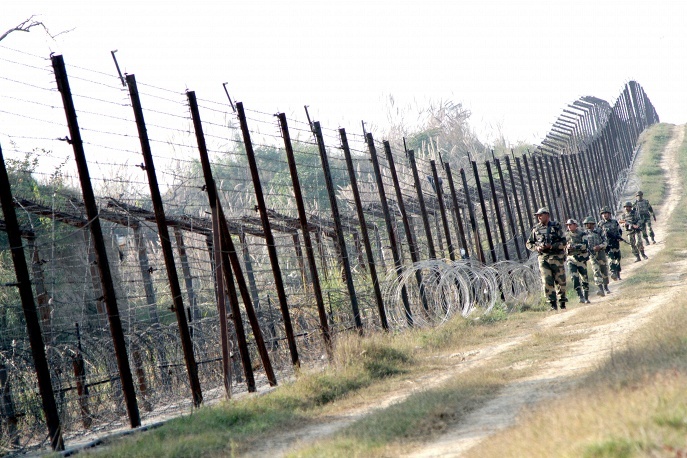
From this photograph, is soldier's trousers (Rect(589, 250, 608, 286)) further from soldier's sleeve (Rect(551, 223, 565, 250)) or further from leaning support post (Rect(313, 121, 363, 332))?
leaning support post (Rect(313, 121, 363, 332))

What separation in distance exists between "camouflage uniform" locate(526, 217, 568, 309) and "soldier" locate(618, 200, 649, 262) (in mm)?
10178

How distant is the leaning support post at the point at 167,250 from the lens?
1095 cm

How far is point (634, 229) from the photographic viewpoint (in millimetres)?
27594

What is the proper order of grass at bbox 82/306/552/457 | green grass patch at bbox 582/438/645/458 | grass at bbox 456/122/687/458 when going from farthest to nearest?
grass at bbox 82/306/552/457
grass at bbox 456/122/687/458
green grass patch at bbox 582/438/645/458

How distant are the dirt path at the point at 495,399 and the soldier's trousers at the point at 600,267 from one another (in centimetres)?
458

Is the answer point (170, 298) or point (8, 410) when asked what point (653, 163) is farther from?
point (8, 410)

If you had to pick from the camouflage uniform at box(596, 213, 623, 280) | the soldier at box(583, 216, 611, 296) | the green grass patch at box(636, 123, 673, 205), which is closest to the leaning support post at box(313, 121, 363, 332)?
the soldier at box(583, 216, 611, 296)

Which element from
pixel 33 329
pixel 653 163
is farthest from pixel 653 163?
pixel 33 329

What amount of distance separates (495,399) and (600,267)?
11.8 metres

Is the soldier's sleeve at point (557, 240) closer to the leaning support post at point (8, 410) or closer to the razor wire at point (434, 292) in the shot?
the razor wire at point (434, 292)

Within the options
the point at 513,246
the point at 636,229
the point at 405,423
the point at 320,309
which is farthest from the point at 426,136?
the point at 405,423

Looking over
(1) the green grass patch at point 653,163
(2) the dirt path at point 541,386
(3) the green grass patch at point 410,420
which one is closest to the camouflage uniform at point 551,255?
(2) the dirt path at point 541,386

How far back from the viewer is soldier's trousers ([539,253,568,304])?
17266 millimetres

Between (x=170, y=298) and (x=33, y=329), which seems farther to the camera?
(x=170, y=298)
